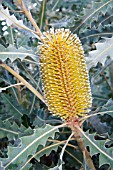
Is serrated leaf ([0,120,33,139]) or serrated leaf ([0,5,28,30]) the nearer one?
serrated leaf ([0,5,28,30])

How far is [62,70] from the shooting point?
0.92 m

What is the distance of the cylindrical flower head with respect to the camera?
0.92m

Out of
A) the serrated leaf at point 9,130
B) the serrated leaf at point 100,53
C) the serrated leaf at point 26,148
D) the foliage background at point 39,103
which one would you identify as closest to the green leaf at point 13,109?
the foliage background at point 39,103

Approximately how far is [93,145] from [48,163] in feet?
1.19

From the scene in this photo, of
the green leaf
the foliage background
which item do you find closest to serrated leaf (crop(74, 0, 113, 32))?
the foliage background

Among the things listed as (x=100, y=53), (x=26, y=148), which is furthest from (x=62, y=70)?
(x=26, y=148)

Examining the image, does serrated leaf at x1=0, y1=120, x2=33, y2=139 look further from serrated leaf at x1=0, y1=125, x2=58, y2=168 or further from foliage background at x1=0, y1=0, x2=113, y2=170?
serrated leaf at x1=0, y1=125, x2=58, y2=168

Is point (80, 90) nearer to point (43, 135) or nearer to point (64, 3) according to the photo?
point (43, 135)

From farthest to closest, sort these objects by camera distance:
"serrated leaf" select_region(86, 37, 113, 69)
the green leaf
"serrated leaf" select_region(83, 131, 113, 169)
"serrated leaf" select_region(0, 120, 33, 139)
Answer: the green leaf
"serrated leaf" select_region(0, 120, 33, 139)
"serrated leaf" select_region(83, 131, 113, 169)
"serrated leaf" select_region(86, 37, 113, 69)

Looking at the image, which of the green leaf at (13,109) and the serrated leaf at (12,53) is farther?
the green leaf at (13,109)

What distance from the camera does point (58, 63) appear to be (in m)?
0.92

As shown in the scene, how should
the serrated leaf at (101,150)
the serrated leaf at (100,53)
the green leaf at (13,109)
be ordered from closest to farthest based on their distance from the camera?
the serrated leaf at (100,53)
the serrated leaf at (101,150)
the green leaf at (13,109)

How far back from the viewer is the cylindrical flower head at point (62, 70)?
3.01 feet

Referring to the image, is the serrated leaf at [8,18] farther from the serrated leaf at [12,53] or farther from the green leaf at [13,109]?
the green leaf at [13,109]
